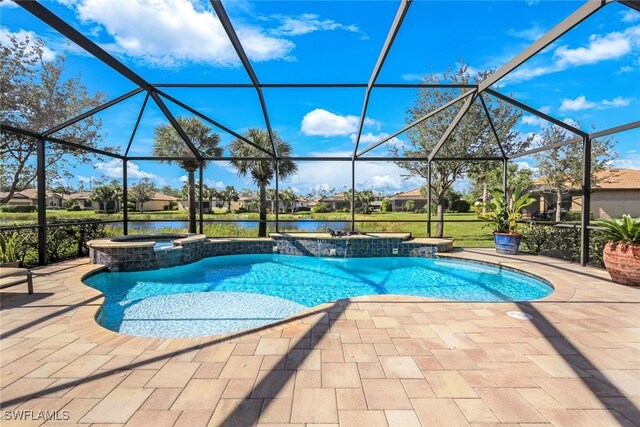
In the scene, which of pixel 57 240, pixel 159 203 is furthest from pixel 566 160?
pixel 159 203

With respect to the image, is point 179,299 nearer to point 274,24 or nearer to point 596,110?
point 274,24

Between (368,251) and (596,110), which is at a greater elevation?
(596,110)

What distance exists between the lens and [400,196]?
1718 inches

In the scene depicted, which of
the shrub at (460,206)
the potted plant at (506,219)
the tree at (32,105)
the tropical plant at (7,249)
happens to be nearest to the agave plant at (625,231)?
the potted plant at (506,219)

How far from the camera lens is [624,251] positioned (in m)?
4.80

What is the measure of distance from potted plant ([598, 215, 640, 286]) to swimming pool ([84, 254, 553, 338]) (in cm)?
99

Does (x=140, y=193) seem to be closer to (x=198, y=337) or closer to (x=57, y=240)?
(x=57, y=240)

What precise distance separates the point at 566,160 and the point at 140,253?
1975cm

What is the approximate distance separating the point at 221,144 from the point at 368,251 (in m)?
10.0

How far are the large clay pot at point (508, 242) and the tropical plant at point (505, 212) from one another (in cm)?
27

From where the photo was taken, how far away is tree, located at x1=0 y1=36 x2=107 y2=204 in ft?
30.1

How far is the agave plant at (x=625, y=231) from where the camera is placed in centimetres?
470

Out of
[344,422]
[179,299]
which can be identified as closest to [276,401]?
[344,422]

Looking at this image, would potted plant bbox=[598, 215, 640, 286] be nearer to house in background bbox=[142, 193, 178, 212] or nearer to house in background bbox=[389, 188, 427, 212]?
house in background bbox=[389, 188, 427, 212]
